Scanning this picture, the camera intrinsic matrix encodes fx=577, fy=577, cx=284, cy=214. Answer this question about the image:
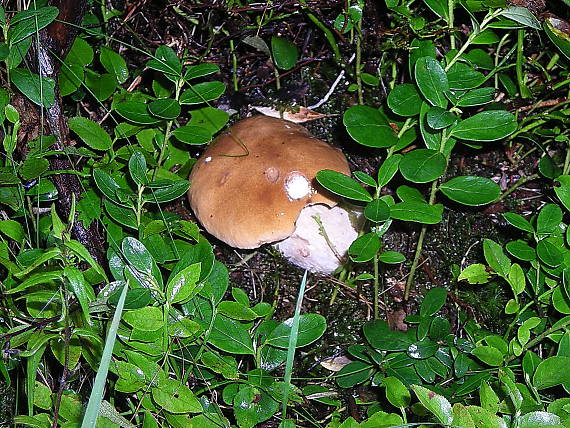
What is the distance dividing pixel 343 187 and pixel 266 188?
0.34 metres

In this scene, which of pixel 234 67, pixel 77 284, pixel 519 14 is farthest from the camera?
pixel 234 67

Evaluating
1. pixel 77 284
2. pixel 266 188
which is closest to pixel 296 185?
pixel 266 188

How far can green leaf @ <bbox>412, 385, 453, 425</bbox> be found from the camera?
1.29m

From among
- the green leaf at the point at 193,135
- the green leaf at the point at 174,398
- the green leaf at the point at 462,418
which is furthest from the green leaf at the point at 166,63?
the green leaf at the point at 462,418

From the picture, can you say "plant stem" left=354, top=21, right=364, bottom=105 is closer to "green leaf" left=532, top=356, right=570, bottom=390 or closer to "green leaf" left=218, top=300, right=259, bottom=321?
"green leaf" left=218, top=300, right=259, bottom=321

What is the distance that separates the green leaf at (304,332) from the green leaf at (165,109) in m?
0.86

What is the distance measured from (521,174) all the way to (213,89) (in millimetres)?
1435

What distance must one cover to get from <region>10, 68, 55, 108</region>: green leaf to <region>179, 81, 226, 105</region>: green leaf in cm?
46

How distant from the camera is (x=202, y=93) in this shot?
7.16 feet

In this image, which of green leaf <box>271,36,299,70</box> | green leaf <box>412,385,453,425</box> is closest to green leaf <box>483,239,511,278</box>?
green leaf <box>412,385,453,425</box>

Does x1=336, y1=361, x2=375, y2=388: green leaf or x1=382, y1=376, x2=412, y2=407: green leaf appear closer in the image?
x1=382, y1=376, x2=412, y2=407: green leaf

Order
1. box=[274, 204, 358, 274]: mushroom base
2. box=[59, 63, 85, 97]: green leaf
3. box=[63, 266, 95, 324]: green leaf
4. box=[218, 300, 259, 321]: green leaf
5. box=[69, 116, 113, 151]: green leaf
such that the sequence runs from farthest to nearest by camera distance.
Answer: box=[274, 204, 358, 274]: mushroom base → box=[59, 63, 85, 97]: green leaf → box=[69, 116, 113, 151]: green leaf → box=[218, 300, 259, 321]: green leaf → box=[63, 266, 95, 324]: green leaf

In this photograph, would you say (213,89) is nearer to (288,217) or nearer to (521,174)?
(288,217)

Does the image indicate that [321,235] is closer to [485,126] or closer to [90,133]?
[485,126]
